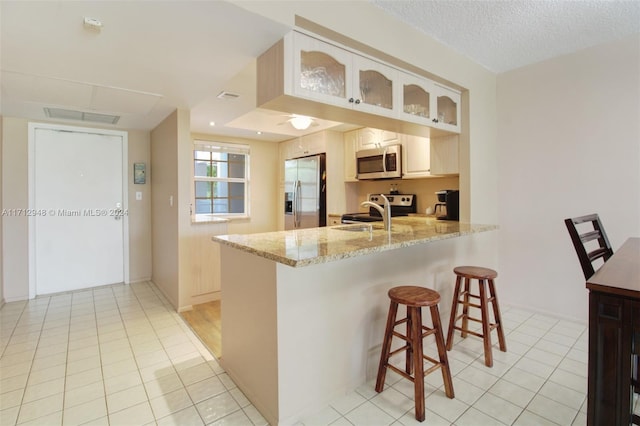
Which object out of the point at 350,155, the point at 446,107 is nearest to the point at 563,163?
the point at 446,107

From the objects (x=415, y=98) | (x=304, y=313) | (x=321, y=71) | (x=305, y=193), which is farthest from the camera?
(x=305, y=193)

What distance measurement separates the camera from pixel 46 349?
2.40m

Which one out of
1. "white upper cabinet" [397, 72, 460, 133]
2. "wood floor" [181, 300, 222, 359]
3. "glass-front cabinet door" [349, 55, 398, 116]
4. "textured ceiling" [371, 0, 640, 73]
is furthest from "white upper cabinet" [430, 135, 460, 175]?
"wood floor" [181, 300, 222, 359]

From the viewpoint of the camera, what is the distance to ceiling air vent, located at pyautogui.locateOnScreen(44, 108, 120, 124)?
10.8ft

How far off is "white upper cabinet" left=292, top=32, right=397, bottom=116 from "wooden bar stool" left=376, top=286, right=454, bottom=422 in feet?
4.13

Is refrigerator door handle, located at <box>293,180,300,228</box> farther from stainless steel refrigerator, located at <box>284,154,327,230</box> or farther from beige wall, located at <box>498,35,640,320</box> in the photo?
beige wall, located at <box>498,35,640,320</box>

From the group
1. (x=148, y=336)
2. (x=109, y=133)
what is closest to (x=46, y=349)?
(x=148, y=336)

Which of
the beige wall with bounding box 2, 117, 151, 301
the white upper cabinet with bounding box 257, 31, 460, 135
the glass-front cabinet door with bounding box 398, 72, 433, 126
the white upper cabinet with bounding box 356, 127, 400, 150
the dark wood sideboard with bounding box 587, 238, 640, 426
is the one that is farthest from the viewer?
the white upper cabinet with bounding box 356, 127, 400, 150

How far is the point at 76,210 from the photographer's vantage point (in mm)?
3877

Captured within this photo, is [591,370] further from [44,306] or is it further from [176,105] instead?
[44,306]

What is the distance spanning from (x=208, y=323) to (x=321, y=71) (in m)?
2.40

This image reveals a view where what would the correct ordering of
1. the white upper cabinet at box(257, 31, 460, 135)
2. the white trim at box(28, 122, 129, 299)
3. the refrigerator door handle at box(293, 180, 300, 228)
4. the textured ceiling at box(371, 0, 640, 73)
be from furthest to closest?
the refrigerator door handle at box(293, 180, 300, 228), the white trim at box(28, 122, 129, 299), the textured ceiling at box(371, 0, 640, 73), the white upper cabinet at box(257, 31, 460, 135)

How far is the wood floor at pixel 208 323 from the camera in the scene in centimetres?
249

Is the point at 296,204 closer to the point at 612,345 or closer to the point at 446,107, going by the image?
the point at 446,107
